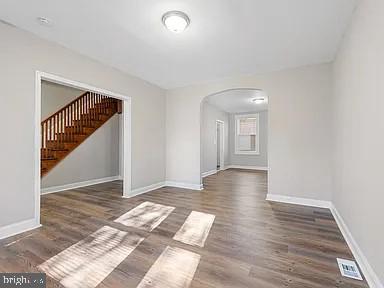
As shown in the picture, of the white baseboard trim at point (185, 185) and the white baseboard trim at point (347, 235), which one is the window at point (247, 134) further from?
the white baseboard trim at point (347, 235)

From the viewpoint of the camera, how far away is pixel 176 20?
91.1 inches

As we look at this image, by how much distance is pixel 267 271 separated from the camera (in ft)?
5.82

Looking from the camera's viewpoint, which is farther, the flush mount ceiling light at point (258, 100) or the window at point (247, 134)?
the window at point (247, 134)

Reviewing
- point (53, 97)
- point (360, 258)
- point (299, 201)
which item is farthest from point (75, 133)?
point (360, 258)

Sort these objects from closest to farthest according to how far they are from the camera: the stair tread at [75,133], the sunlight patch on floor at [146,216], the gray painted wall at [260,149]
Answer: the sunlight patch on floor at [146,216], the stair tread at [75,133], the gray painted wall at [260,149]

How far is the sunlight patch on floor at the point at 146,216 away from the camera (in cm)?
281

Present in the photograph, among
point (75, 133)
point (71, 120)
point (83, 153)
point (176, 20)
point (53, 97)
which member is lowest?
point (83, 153)

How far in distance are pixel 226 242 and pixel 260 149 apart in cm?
700

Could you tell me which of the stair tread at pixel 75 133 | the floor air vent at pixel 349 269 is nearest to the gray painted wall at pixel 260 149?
the stair tread at pixel 75 133

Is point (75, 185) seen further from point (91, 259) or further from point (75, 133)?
point (91, 259)

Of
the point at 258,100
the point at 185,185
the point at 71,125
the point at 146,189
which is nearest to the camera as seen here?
the point at 146,189

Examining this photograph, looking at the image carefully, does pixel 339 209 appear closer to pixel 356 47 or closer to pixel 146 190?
pixel 356 47

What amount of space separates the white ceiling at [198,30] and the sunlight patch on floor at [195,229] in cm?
258

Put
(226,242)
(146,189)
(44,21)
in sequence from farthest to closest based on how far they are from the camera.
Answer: (146,189), (44,21), (226,242)
